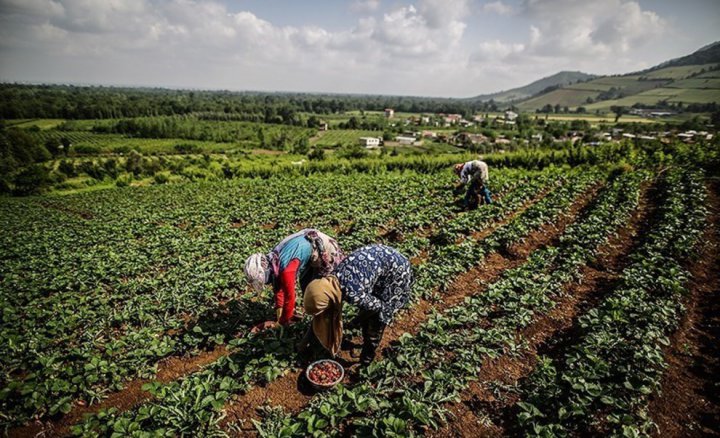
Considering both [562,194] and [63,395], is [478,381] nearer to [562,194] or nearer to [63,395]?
[63,395]

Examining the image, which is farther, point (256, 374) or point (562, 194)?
point (562, 194)

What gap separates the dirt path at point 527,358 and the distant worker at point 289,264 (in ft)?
7.50

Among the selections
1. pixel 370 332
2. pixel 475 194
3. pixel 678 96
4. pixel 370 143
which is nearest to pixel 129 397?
pixel 370 332

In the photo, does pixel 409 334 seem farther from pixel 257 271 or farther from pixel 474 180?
pixel 474 180

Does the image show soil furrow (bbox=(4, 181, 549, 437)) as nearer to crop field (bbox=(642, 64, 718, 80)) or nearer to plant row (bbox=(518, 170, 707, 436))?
plant row (bbox=(518, 170, 707, 436))

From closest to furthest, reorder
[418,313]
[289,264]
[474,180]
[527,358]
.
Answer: [289,264], [527,358], [418,313], [474,180]

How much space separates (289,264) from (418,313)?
8.59ft

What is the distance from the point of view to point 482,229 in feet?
32.1

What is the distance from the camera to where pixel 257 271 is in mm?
4191

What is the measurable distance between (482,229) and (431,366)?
625cm

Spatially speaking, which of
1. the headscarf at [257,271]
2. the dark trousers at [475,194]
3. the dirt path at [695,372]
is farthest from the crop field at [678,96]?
the headscarf at [257,271]

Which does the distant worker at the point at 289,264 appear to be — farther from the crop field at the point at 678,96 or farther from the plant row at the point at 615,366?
the crop field at the point at 678,96

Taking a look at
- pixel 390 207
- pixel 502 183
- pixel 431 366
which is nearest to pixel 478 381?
pixel 431 366

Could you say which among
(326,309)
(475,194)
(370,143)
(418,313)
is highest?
(326,309)
